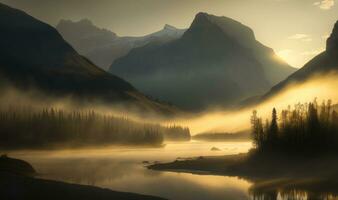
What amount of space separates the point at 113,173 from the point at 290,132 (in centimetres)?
6190

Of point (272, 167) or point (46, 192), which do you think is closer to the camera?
point (46, 192)

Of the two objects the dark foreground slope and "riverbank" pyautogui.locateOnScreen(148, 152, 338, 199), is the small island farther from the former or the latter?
the dark foreground slope

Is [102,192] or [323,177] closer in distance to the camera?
[102,192]

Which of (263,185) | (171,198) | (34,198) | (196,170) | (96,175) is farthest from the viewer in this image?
(196,170)

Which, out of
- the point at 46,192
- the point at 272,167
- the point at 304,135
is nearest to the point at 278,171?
the point at 272,167

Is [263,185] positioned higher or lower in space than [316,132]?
lower

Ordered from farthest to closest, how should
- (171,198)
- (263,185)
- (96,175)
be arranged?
1. (96,175)
2. (263,185)
3. (171,198)

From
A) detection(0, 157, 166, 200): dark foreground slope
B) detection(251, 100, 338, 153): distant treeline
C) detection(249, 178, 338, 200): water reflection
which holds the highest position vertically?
detection(251, 100, 338, 153): distant treeline

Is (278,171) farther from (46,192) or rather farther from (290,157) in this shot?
(46,192)

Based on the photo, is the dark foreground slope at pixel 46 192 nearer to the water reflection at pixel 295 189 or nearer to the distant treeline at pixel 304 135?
the water reflection at pixel 295 189

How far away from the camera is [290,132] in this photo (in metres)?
161

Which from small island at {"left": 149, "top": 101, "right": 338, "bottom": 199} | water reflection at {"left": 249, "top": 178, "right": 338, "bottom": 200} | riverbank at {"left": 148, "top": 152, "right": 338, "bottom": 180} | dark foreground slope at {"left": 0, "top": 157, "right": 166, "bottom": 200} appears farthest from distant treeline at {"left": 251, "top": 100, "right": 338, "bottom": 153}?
dark foreground slope at {"left": 0, "top": 157, "right": 166, "bottom": 200}

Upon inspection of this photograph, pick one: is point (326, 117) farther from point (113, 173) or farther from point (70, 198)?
point (70, 198)

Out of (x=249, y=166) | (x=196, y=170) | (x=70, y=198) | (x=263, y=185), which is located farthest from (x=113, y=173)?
(x=70, y=198)
